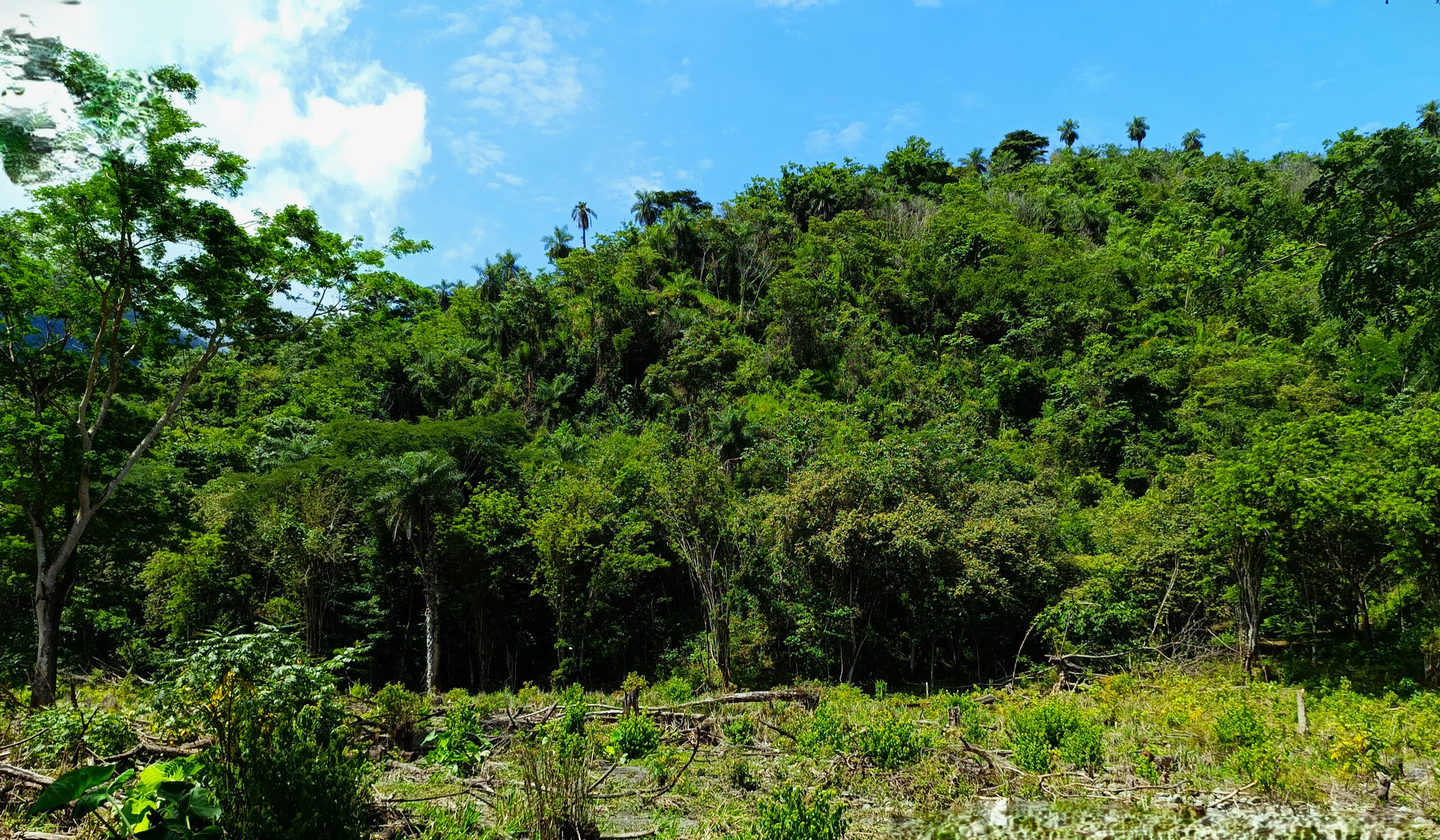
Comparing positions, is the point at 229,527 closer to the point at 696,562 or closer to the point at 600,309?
the point at 696,562

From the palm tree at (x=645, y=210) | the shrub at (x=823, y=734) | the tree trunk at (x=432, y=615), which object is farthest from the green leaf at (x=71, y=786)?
the palm tree at (x=645, y=210)

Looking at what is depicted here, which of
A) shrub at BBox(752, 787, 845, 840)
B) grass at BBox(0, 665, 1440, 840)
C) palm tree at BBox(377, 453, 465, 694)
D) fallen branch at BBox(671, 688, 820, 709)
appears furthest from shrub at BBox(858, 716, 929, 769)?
palm tree at BBox(377, 453, 465, 694)

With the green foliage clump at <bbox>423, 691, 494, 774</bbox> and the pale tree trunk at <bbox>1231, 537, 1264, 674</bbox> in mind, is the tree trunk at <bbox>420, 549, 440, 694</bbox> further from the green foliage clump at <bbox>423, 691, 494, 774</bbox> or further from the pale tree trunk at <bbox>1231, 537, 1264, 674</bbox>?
the pale tree trunk at <bbox>1231, 537, 1264, 674</bbox>

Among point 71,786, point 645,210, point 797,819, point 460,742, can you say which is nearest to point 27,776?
point 71,786

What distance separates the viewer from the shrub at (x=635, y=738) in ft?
32.0

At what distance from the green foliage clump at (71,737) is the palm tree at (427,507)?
576 inches

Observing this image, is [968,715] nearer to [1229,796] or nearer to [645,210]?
[1229,796]

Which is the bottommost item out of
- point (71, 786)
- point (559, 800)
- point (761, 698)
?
point (761, 698)

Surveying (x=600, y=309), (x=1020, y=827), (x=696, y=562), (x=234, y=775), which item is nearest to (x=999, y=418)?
(x=696, y=562)

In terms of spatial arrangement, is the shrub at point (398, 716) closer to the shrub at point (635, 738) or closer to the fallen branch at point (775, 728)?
the shrub at point (635, 738)

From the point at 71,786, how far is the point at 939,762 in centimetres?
791

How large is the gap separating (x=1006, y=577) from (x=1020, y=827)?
13542 mm

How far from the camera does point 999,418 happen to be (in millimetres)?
32094

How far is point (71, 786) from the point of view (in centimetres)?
375
